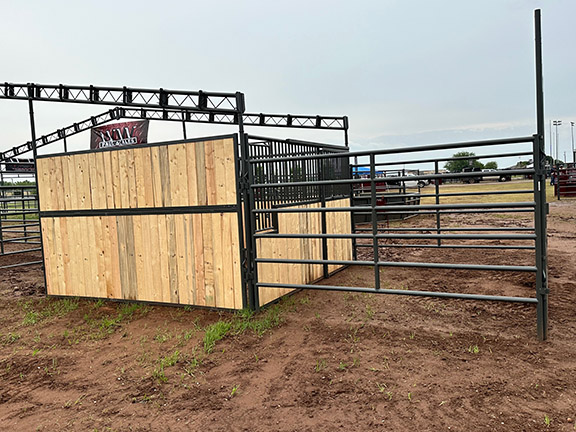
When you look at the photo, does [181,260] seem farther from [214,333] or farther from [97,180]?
[97,180]

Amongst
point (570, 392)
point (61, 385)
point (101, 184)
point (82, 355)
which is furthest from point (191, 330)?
point (570, 392)

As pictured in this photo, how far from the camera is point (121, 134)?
8.77m

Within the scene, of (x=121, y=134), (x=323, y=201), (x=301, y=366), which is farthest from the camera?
(x=121, y=134)

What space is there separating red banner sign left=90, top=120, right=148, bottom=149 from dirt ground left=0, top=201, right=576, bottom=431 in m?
3.83

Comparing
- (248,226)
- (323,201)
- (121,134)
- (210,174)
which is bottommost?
(248,226)

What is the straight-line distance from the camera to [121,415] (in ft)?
9.71

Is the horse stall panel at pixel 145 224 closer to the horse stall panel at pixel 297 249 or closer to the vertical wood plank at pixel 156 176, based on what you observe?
the vertical wood plank at pixel 156 176

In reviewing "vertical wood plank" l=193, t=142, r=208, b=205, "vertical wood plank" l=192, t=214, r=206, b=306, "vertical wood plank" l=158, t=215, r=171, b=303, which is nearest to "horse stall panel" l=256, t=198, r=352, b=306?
"vertical wood plank" l=192, t=214, r=206, b=306

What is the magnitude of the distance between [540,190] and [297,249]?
305cm

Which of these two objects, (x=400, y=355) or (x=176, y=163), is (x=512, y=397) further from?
(x=176, y=163)

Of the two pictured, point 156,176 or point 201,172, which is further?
point 156,176

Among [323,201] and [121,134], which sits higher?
[121,134]

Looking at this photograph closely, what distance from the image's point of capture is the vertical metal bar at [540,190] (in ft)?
11.7

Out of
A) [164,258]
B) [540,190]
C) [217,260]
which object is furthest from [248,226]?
[540,190]
